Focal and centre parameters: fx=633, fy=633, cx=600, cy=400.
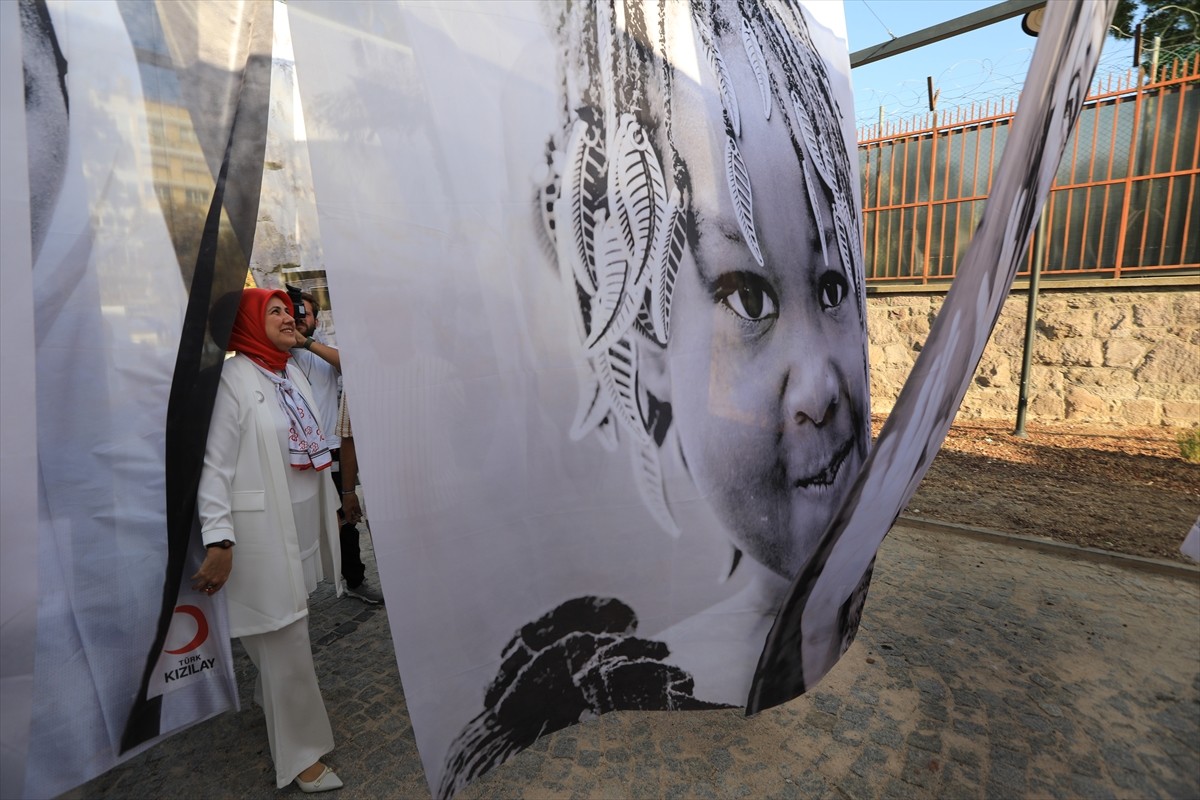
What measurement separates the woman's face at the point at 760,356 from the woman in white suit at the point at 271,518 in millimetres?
1366

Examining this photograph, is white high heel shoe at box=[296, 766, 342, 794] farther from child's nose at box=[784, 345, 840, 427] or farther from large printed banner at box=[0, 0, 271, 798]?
child's nose at box=[784, 345, 840, 427]

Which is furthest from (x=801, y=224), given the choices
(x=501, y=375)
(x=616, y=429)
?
(x=501, y=375)


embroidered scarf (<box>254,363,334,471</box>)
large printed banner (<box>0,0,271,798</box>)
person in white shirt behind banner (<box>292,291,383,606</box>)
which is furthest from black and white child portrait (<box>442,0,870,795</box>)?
person in white shirt behind banner (<box>292,291,383,606</box>)

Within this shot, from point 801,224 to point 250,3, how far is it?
→ 1.76 m

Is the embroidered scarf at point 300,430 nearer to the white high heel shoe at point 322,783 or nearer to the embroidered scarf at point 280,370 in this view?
the embroidered scarf at point 280,370

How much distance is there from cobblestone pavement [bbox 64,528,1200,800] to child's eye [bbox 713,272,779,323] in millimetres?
1633

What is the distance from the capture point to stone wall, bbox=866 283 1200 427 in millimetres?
6309

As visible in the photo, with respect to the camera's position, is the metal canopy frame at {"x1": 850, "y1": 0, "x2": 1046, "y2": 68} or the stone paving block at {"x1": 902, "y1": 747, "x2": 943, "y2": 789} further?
the metal canopy frame at {"x1": 850, "y1": 0, "x2": 1046, "y2": 68}

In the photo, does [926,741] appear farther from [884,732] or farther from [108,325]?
[108,325]

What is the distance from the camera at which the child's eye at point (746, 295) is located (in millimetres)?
1934

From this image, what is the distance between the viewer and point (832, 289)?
2271 mm

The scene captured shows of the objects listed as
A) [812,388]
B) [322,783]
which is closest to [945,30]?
[812,388]

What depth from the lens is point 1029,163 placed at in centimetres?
168

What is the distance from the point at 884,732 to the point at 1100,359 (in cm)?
625
